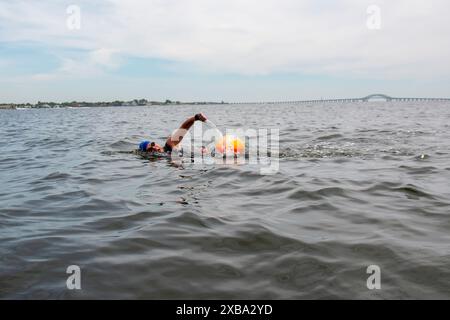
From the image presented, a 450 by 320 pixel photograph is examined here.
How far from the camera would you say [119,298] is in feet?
12.6

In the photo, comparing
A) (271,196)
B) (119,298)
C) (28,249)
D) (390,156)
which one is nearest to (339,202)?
(271,196)

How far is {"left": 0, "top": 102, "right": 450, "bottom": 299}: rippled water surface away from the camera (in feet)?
13.3

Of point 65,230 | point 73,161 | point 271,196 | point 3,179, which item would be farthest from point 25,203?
point 73,161

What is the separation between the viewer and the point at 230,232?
551 centimetres

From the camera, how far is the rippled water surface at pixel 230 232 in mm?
4062

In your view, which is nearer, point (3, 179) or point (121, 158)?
point (3, 179)

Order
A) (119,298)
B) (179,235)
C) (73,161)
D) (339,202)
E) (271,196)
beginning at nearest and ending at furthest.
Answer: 1. (119,298)
2. (179,235)
3. (339,202)
4. (271,196)
5. (73,161)

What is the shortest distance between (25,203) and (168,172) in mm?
3820

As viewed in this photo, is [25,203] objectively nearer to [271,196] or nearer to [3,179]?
[3,179]

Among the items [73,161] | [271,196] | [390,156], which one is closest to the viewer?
[271,196]

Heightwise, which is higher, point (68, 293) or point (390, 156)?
point (390, 156)

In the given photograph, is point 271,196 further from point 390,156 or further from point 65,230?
point 390,156

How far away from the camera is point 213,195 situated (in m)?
7.77

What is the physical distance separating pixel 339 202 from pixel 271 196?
4.21 feet
